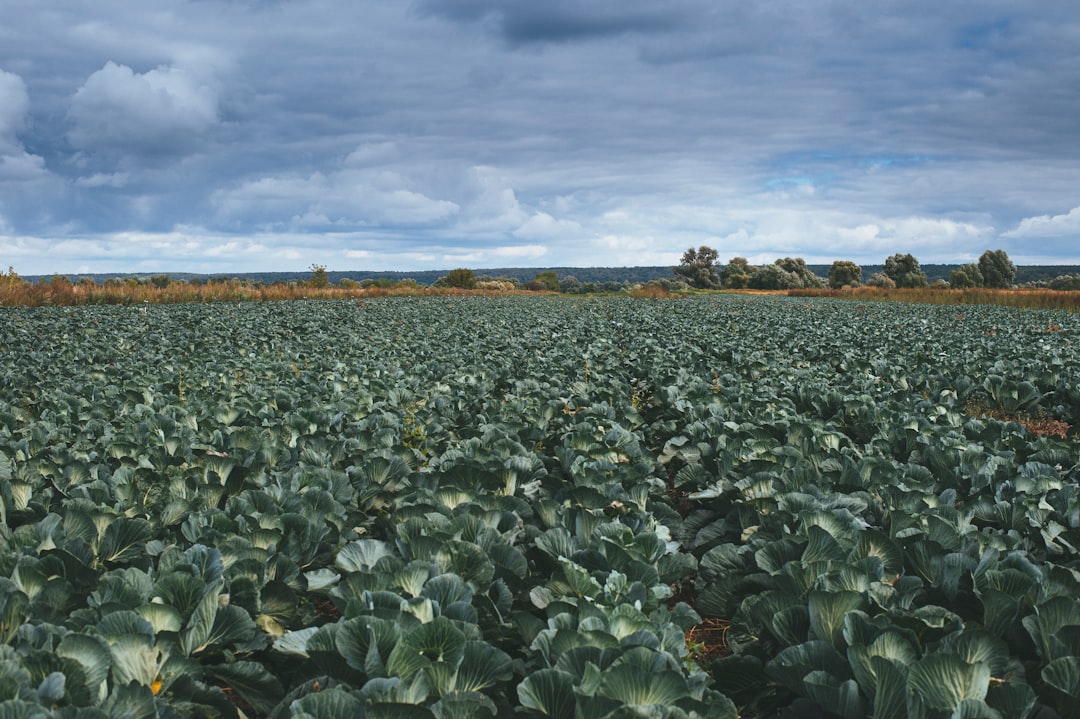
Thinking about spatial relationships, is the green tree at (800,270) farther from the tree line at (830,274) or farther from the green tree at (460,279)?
the green tree at (460,279)

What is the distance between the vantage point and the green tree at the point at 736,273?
346 feet

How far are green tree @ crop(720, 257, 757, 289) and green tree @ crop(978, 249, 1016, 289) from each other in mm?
33863

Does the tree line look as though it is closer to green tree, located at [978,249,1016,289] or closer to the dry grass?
green tree, located at [978,249,1016,289]

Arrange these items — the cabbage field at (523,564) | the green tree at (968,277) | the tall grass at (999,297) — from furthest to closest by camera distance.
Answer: the green tree at (968,277)
the tall grass at (999,297)
the cabbage field at (523,564)

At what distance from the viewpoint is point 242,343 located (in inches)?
570

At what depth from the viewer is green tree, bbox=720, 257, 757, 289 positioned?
105 metres

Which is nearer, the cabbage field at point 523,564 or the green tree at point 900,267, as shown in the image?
the cabbage field at point 523,564

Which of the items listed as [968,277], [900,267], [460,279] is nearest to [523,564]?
[460,279]

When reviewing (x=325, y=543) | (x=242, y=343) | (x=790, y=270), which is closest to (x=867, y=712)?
(x=325, y=543)

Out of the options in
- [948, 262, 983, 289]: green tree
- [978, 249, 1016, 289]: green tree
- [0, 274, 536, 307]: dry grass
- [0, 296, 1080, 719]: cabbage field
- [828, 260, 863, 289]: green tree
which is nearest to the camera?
[0, 296, 1080, 719]: cabbage field

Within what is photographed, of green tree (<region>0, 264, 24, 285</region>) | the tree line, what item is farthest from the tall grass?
green tree (<region>0, 264, 24, 285</region>)

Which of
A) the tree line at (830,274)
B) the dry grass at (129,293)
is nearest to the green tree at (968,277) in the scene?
the tree line at (830,274)

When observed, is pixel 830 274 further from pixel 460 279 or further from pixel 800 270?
pixel 460 279

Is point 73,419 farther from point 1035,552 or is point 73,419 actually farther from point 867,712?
point 1035,552
